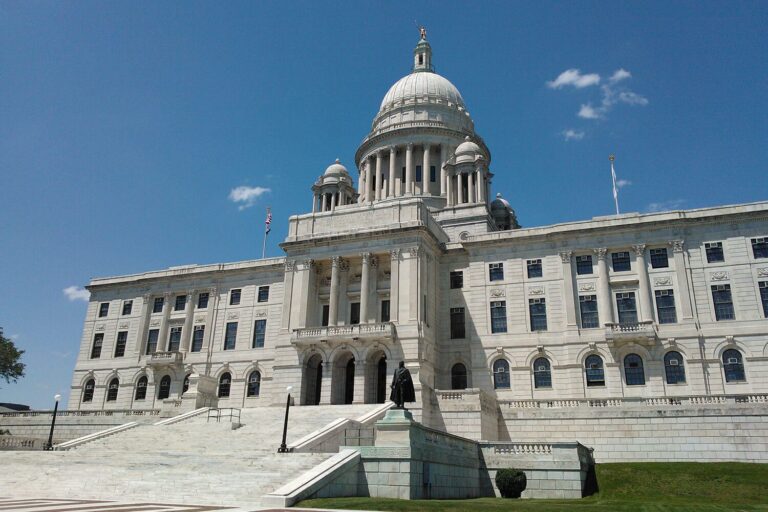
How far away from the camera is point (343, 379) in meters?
46.7

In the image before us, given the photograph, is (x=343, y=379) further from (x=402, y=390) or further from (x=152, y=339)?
(x=152, y=339)

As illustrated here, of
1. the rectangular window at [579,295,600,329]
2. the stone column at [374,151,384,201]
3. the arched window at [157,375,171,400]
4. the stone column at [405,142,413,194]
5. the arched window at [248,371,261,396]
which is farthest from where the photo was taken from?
the stone column at [374,151,384,201]

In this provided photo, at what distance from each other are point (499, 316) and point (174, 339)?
31.3 m

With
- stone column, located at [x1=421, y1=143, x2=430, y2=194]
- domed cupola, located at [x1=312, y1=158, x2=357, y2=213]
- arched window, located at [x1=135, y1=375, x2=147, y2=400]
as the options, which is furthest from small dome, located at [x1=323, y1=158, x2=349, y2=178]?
arched window, located at [x1=135, y1=375, x2=147, y2=400]

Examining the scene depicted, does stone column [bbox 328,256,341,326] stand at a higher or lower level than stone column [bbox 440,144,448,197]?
lower

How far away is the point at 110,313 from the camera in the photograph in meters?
63.2

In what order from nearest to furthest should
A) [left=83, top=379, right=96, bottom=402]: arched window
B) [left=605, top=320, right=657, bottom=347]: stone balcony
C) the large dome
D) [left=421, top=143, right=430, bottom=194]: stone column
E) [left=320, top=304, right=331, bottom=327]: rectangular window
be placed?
[left=605, top=320, right=657, bottom=347]: stone balcony
[left=320, top=304, right=331, bottom=327]: rectangular window
[left=83, top=379, right=96, bottom=402]: arched window
[left=421, top=143, right=430, bottom=194]: stone column
the large dome

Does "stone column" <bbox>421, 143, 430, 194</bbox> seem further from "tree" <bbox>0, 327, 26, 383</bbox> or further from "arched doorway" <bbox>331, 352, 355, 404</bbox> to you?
"tree" <bbox>0, 327, 26, 383</bbox>

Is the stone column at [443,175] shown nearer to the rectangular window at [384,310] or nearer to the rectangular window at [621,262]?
the rectangular window at [384,310]

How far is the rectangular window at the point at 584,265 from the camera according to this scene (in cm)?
4747

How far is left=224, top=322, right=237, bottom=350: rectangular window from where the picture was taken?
5669cm

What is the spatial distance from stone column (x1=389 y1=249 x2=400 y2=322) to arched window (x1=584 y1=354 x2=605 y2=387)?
14303 millimetres

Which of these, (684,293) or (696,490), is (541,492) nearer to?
(696,490)

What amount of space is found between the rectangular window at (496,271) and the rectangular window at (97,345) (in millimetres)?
39419
